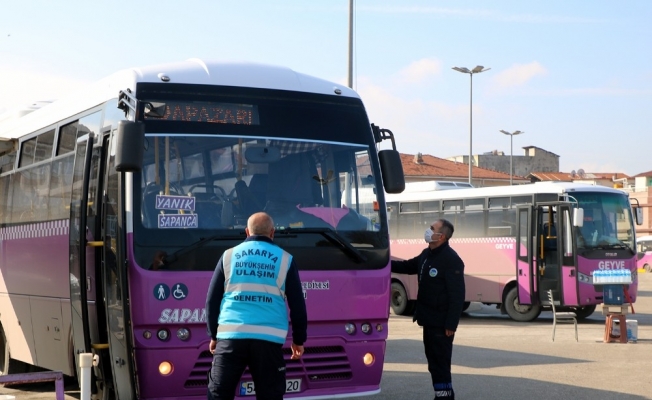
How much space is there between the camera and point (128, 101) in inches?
360

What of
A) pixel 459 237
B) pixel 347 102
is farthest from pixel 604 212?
pixel 347 102

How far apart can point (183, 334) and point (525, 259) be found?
1665 cm

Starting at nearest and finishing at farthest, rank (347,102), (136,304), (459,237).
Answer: (136,304), (347,102), (459,237)

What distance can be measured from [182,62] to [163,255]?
204 centimetres

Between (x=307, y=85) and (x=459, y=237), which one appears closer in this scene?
(x=307, y=85)

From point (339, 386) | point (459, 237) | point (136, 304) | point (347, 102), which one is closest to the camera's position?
point (136, 304)

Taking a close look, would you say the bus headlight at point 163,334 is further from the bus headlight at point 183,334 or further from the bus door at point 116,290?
the bus door at point 116,290

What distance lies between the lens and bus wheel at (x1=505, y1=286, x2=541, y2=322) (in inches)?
972

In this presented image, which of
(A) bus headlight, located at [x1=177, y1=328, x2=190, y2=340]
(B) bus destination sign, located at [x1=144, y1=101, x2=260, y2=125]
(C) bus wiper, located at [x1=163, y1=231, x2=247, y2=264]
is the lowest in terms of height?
(A) bus headlight, located at [x1=177, y1=328, x2=190, y2=340]

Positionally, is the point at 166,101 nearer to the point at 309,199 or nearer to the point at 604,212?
the point at 309,199

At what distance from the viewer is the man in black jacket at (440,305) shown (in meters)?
10.4

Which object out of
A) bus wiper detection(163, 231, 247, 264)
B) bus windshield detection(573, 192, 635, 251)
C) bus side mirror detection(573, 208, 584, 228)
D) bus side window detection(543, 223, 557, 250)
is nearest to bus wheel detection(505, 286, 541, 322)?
bus side window detection(543, 223, 557, 250)

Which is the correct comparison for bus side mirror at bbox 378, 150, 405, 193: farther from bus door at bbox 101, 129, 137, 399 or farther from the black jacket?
bus door at bbox 101, 129, 137, 399

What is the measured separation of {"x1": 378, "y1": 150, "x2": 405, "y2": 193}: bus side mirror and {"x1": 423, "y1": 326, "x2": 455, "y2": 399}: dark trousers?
1.55m
